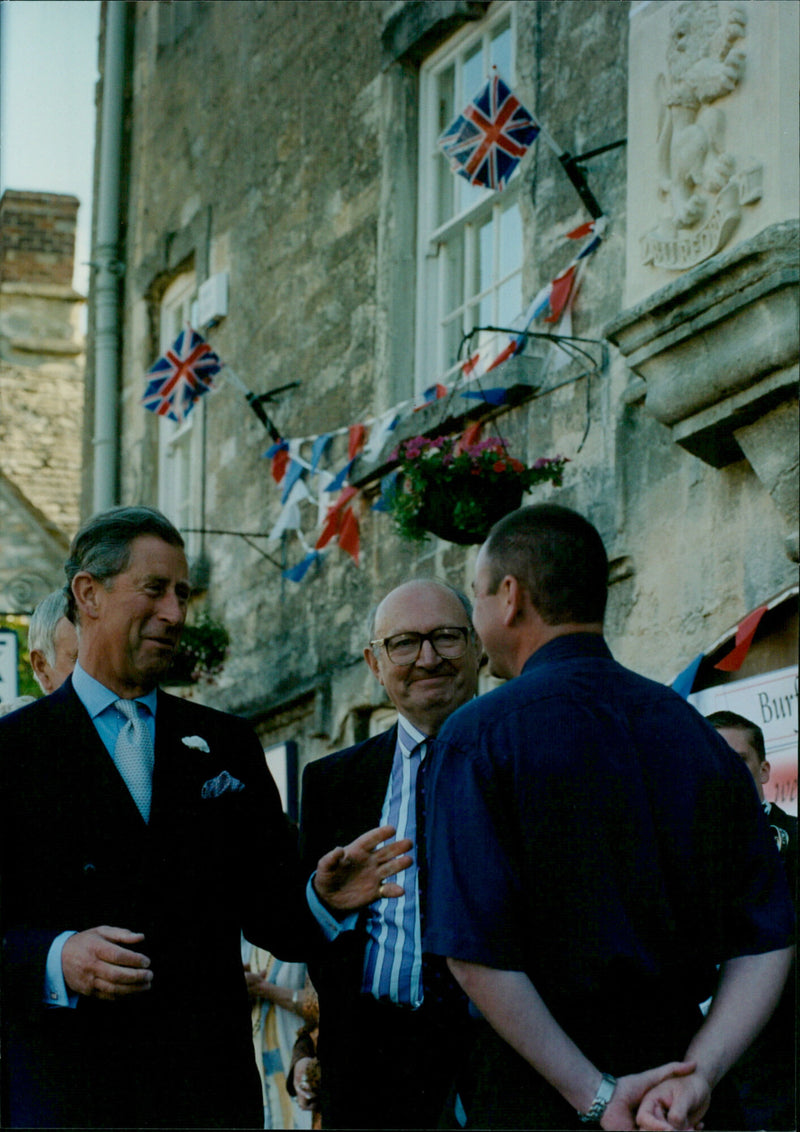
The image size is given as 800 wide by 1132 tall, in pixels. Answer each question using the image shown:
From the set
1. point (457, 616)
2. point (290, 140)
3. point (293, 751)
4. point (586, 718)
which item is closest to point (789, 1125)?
point (457, 616)

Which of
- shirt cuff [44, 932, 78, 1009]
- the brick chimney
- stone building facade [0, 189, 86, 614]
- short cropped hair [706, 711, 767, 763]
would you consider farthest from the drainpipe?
shirt cuff [44, 932, 78, 1009]

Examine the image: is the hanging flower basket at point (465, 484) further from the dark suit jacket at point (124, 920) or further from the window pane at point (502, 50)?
the dark suit jacket at point (124, 920)

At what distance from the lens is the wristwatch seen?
2.72 metres

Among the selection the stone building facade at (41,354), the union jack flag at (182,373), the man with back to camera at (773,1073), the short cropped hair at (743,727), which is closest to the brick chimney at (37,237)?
the stone building facade at (41,354)

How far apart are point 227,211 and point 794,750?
690 cm

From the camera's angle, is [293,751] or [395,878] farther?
[293,751]

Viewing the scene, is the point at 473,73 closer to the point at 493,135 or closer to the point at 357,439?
the point at 493,135

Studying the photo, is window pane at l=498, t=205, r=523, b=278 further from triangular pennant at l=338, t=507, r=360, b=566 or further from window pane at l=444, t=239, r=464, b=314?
triangular pennant at l=338, t=507, r=360, b=566

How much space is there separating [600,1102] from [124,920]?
0.99 m

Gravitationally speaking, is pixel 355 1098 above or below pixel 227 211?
below

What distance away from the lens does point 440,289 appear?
9016 millimetres

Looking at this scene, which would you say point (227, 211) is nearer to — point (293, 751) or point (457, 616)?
point (293, 751)

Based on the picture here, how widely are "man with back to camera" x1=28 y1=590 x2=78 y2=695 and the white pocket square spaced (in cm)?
129

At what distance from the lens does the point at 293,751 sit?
971cm
